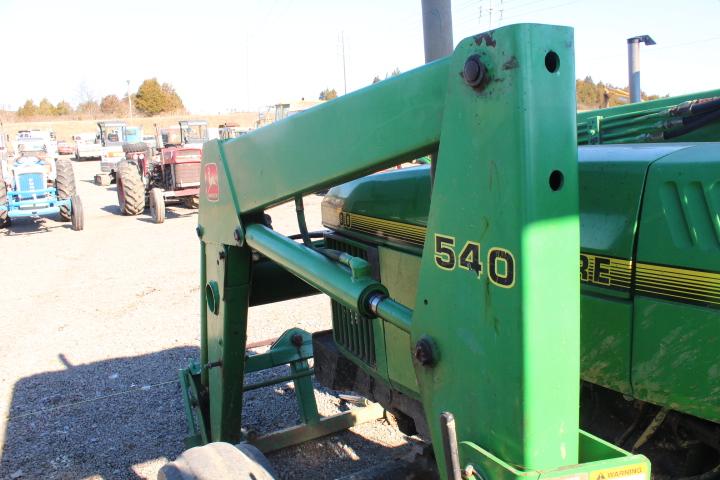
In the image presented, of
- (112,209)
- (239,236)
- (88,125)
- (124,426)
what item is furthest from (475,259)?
(88,125)

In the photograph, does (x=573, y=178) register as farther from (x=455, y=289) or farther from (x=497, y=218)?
(x=455, y=289)

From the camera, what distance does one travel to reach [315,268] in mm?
1983

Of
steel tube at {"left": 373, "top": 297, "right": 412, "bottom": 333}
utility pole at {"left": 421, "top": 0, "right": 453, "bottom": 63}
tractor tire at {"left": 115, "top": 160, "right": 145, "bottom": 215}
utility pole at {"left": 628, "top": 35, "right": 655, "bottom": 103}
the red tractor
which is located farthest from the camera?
tractor tire at {"left": 115, "top": 160, "right": 145, "bottom": 215}

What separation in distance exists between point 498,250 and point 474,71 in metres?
0.35

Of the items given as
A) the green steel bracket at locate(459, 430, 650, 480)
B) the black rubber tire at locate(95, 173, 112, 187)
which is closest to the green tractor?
the green steel bracket at locate(459, 430, 650, 480)

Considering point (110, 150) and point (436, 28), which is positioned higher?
point (110, 150)

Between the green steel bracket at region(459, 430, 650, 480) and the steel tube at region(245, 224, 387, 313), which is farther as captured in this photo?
the steel tube at region(245, 224, 387, 313)

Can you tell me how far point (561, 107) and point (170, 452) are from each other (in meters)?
3.63

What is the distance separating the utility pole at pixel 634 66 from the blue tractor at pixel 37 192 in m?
11.4

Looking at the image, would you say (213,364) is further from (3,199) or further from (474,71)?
(3,199)

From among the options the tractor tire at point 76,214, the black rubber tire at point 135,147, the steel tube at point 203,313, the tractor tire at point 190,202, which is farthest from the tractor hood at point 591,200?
the black rubber tire at point 135,147

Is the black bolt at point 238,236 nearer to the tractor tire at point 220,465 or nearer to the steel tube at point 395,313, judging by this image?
the tractor tire at point 220,465

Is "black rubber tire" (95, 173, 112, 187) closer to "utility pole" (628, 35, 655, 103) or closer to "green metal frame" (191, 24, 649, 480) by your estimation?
"utility pole" (628, 35, 655, 103)

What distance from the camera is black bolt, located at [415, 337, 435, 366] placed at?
143cm
